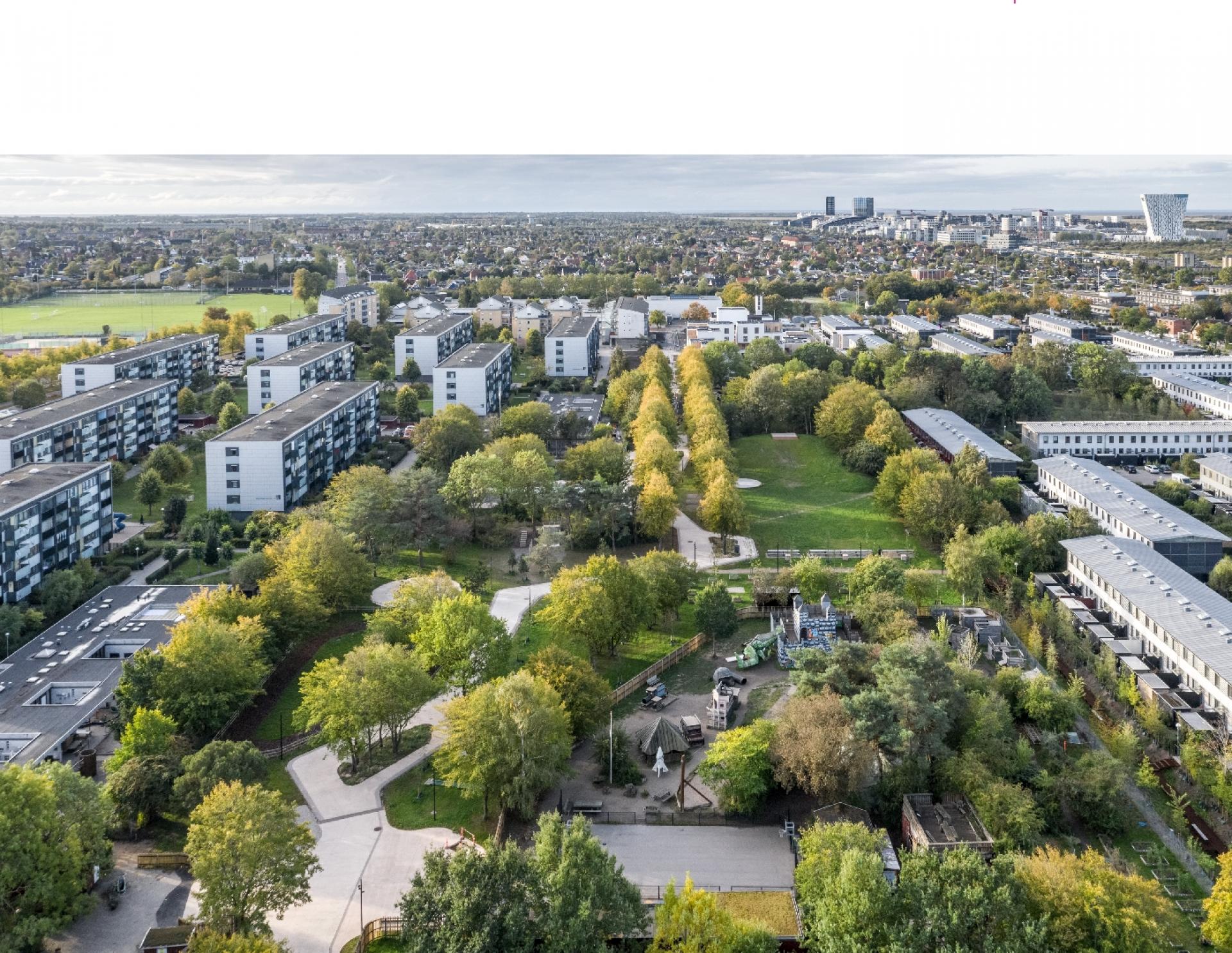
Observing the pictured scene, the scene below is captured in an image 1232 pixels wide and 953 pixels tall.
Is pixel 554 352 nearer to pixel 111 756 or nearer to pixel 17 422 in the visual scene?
pixel 17 422

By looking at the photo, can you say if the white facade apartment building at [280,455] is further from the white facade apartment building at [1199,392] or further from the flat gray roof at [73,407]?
the white facade apartment building at [1199,392]

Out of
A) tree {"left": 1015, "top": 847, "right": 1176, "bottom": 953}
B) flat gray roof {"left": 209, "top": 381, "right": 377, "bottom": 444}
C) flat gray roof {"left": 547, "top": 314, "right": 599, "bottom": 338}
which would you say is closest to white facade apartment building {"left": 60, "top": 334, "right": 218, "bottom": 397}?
flat gray roof {"left": 209, "top": 381, "right": 377, "bottom": 444}

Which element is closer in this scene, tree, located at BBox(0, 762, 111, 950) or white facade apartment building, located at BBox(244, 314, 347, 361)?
tree, located at BBox(0, 762, 111, 950)

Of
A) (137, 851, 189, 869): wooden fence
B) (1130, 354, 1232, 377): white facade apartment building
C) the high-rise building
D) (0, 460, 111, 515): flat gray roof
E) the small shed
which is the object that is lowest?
(137, 851, 189, 869): wooden fence

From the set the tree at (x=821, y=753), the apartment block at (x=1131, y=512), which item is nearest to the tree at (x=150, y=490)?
the tree at (x=821, y=753)

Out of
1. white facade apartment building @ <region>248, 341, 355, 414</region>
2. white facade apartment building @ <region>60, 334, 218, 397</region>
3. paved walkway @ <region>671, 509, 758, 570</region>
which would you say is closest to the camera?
paved walkway @ <region>671, 509, 758, 570</region>

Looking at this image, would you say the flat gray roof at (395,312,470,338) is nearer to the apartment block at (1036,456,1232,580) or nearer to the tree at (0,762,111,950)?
the apartment block at (1036,456,1232,580)

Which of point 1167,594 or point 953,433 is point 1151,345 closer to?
point 953,433
